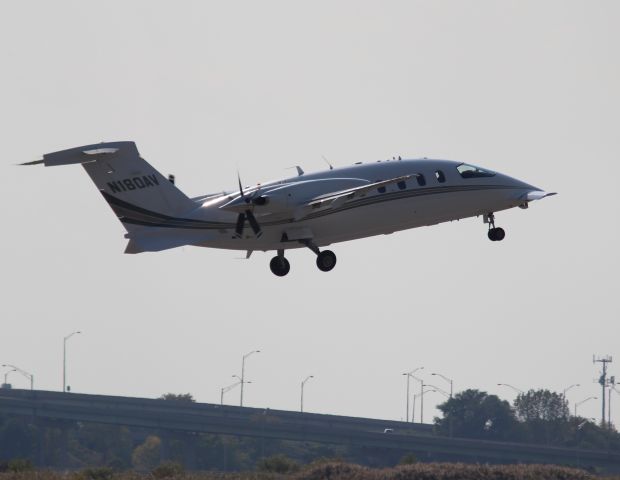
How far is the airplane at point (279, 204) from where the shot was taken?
57.3 meters

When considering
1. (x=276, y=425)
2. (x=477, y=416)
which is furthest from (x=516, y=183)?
(x=477, y=416)

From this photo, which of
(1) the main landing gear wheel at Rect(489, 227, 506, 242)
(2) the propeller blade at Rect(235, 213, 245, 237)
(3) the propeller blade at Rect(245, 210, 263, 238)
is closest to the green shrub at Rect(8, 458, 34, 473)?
(2) the propeller blade at Rect(235, 213, 245, 237)

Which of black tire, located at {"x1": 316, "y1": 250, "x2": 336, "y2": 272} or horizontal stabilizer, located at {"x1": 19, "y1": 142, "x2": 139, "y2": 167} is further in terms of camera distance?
black tire, located at {"x1": 316, "y1": 250, "x2": 336, "y2": 272}

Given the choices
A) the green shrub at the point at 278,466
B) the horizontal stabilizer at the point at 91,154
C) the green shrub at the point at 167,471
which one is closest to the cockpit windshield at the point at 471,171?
the horizontal stabilizer at the point at 91,154

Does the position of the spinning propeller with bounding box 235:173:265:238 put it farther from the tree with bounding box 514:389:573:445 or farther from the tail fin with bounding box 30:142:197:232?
the tree with bounding box 514:389:573:445

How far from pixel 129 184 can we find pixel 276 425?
267 feet

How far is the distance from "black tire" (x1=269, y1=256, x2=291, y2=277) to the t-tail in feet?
15.9

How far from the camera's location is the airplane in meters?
57.3

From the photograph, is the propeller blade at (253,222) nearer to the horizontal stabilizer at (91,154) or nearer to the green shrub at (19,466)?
the horizontal stabilizer at (91,154)

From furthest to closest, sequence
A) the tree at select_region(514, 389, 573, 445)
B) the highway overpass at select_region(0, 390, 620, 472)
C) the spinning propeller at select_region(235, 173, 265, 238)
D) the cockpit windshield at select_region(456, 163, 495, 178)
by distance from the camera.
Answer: the tree at select_region(514, 389, 573, 445) → the highway overpass at select_region(0, 390, 620, 472) → the cockpit windshield at select_region(456, 163, 495, 178) → the spinning propeller at select_region(235, 173, 265, 238)

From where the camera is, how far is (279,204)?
188ft

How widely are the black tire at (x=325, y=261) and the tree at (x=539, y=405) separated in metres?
121

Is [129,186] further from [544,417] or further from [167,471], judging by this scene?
[544,417]

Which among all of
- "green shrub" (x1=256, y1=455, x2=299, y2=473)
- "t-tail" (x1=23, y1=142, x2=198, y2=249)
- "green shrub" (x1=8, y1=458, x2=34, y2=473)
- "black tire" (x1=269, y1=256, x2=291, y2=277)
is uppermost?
"t-tail" (x1=23, y1=142, x2=198, y2=249)
